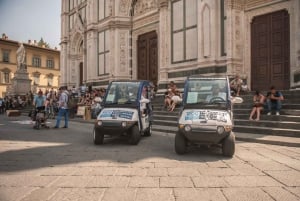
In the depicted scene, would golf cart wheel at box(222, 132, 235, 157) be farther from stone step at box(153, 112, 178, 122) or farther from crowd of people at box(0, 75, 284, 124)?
stone step at box(153, 112, 178, 122)

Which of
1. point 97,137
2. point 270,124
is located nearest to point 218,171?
point 97,137

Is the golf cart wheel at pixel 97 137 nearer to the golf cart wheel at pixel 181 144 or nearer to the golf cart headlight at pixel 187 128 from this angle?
the golf cart wheel at pixel 181 144

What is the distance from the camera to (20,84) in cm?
3002

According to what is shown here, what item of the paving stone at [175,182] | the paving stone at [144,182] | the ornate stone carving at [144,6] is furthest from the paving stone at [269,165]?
the ornate stone carving at [144,6]

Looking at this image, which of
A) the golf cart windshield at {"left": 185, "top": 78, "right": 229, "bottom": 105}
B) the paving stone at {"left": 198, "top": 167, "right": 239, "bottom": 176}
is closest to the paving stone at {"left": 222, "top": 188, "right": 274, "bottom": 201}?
the paving stone at {"left": 198, "top": 167, "right": 239, "bottom": 176}

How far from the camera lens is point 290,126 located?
10.1 m

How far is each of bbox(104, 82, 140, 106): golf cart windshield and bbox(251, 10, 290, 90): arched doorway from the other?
7.64 metres

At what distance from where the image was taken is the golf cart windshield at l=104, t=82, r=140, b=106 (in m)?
9.37

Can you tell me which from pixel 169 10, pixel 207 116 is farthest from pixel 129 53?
pixel 207 116

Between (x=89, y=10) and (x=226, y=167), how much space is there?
22373mm

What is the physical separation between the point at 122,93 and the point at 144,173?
169 inches

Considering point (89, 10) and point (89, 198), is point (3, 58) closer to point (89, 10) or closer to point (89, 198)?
point (89, 10)

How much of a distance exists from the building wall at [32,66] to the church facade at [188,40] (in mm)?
28092

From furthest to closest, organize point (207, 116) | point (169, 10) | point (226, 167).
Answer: point (169, 10)
point (207, 116)
point (226, 167)
